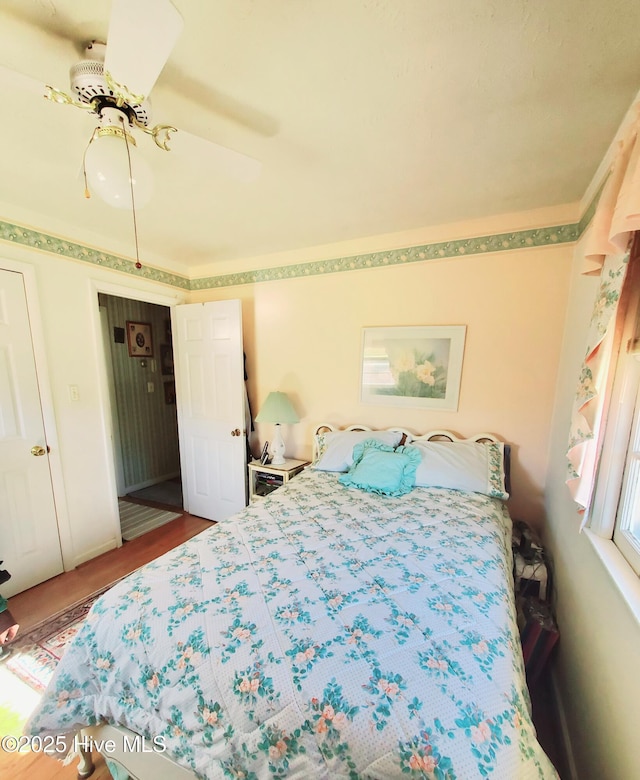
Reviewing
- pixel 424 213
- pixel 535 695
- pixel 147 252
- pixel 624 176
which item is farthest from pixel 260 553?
pixel 147 252

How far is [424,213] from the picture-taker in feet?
6.36

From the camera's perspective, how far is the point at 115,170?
912 mm

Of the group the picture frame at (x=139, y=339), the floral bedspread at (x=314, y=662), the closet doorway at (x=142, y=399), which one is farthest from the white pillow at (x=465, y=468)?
the picture frame at (x=139, y=339)

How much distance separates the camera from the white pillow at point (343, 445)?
7.22 ft

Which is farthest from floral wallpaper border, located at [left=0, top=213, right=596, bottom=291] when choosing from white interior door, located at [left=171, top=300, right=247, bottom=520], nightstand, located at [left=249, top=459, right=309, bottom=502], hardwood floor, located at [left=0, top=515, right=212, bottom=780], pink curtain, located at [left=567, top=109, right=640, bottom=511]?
hardwood floor, located at [left=0, top=515, right=212, bottom=780]

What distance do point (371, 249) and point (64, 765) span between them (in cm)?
313

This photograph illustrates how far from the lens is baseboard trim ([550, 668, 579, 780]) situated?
1113 millimetres

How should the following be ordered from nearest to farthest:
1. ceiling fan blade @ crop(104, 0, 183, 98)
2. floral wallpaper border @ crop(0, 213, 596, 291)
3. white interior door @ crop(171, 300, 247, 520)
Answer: ceiling fan blade @ crop(104, 0, 183, 98) < floral wallpaper border @ crop(0, 213, 596, 291) < white interior door @ crop(171, 300, 247, 520)

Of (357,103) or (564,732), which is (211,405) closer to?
(357,103)

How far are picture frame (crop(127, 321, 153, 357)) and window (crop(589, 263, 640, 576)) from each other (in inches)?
Answer: 165

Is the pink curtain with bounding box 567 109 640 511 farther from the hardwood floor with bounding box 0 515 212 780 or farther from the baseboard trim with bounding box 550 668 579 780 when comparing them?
the hardwood floor with bounding box 0 515 212 780

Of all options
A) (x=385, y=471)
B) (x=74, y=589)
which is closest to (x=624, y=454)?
(x=385, y=471)

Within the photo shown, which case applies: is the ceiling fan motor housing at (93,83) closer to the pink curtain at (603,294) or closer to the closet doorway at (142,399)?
the pink curtain at (603,294)

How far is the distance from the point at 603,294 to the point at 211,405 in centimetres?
272
